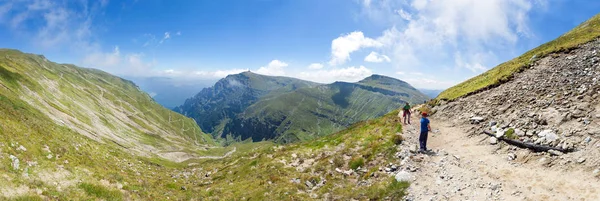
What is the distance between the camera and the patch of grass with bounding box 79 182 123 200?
755 inches

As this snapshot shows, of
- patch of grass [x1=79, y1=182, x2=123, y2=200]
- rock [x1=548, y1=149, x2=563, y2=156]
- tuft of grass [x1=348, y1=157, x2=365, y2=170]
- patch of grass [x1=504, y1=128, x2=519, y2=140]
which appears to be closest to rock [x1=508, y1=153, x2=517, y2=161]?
rock [x1=548, y1=149, x2=563, y2=156]

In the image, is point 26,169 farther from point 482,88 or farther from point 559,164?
point 482,88

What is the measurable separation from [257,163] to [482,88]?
1176 inches

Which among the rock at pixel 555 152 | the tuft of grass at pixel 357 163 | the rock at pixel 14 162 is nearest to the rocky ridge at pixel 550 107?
the rock at pixel 555 152

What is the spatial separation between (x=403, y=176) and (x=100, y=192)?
21.2 m

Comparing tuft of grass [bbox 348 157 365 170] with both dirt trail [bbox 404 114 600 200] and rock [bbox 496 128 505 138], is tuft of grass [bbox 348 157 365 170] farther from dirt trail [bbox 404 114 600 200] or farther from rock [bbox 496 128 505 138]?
rock [bbox 496 128 505 138]

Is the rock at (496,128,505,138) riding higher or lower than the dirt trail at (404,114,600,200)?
higher

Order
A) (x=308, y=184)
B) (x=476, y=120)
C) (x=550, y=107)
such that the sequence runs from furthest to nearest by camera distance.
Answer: (x=476, y=120)
(x=308, y=184)
(x=550, y=107)

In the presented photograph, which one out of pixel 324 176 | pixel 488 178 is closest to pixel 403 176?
pixel 488 178

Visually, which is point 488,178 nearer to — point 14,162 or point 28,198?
point 28,198

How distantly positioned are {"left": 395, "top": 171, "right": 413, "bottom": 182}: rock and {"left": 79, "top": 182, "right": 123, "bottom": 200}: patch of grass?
768 inches

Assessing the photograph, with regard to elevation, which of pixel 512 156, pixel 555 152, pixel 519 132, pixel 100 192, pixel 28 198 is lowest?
pixel 100 192

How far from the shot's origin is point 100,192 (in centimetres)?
1956

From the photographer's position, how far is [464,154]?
21250mm
